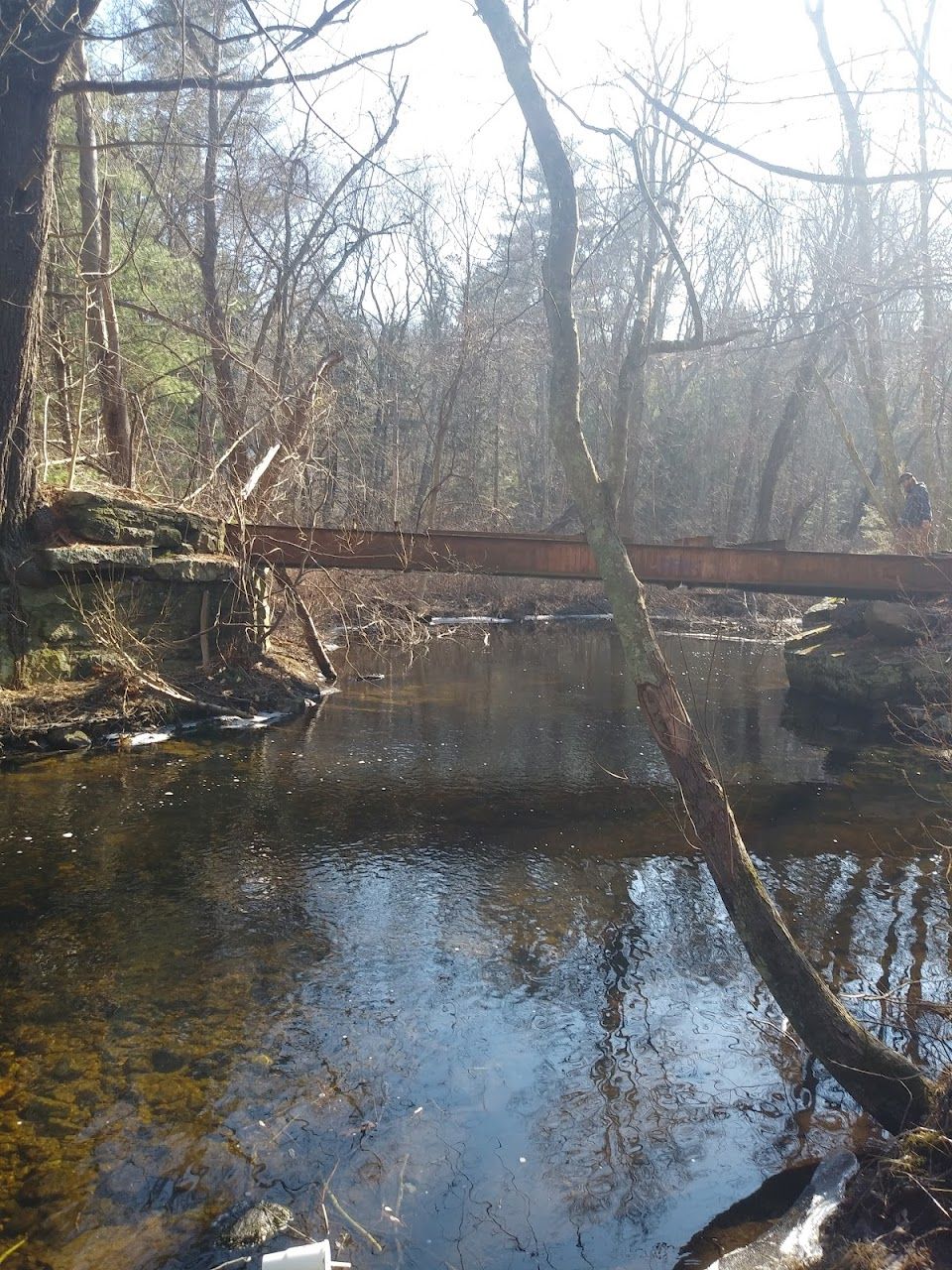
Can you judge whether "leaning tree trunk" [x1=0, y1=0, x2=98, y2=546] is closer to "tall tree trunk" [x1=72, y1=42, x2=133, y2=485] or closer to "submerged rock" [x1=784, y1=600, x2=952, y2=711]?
"tall tree trunk" [x1=72, y1=42, x2=133, y2=485]

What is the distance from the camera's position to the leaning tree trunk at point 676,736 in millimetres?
4332

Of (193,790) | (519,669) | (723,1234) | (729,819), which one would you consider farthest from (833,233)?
(723,1234)

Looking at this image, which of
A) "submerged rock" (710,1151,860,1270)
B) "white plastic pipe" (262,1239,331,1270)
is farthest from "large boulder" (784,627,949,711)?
"white plastic pipe" (262,1239,331,1270)

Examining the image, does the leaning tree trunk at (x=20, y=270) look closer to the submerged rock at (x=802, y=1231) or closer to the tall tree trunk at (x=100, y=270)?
the tall tree trunk at (x=100, y=270)

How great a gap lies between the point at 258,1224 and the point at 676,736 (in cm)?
290

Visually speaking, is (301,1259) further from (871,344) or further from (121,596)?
(871,344)

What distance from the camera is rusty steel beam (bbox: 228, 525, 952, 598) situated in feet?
46.1

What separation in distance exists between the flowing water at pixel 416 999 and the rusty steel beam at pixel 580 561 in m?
3.63

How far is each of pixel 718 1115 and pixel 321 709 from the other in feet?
34.2

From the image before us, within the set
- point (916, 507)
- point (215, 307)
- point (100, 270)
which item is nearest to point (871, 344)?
point (916, 507)

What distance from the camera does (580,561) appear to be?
1417 cm

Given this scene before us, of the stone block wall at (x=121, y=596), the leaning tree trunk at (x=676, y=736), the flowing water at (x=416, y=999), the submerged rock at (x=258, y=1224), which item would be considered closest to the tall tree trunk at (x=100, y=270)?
the stone block wall at (x=121, y=596)

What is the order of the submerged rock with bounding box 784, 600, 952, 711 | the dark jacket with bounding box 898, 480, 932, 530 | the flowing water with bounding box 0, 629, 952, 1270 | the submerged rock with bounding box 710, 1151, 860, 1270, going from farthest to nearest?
the dark jacket with bounding box 898, 480, 932, 530, the submerged rock with bounding box 784, 600, 952, 711, the flowing water with bounding box 0, 629, 952, 1270, the submerged rock with bounding box 710, 1151, 860, 1270

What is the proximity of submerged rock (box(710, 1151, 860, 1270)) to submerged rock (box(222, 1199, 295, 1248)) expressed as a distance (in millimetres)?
1778
